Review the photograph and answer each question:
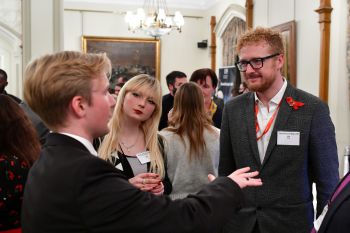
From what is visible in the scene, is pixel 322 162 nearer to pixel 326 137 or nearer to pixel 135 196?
pixel 326 137

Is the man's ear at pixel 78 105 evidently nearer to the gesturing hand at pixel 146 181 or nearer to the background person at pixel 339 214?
the background person at pixel 339 214

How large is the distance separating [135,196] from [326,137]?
1222 millimetres

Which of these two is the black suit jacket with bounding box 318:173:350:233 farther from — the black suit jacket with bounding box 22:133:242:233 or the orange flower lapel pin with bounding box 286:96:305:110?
the orange flower lapel pin with bounding box 286:96:305:110

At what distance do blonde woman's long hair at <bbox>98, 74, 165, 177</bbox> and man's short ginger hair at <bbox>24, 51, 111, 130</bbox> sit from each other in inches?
47.4

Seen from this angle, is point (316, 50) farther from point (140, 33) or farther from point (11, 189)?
point (140, 33)

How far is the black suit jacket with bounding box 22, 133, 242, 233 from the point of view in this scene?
0.98m

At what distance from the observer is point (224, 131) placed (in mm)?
2203

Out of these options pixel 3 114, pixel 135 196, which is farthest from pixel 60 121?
pixel 3 114

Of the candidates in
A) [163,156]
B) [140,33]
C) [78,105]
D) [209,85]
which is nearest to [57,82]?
[78,105]

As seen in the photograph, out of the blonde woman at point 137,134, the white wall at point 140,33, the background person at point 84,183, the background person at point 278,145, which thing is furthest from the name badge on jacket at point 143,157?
the white wall at point 140,33

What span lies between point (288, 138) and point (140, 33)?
8.73 metres

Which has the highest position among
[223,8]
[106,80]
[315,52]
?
[223,8]

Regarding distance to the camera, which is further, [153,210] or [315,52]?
[315,52]

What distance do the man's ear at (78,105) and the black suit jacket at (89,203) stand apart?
2.9 inches
